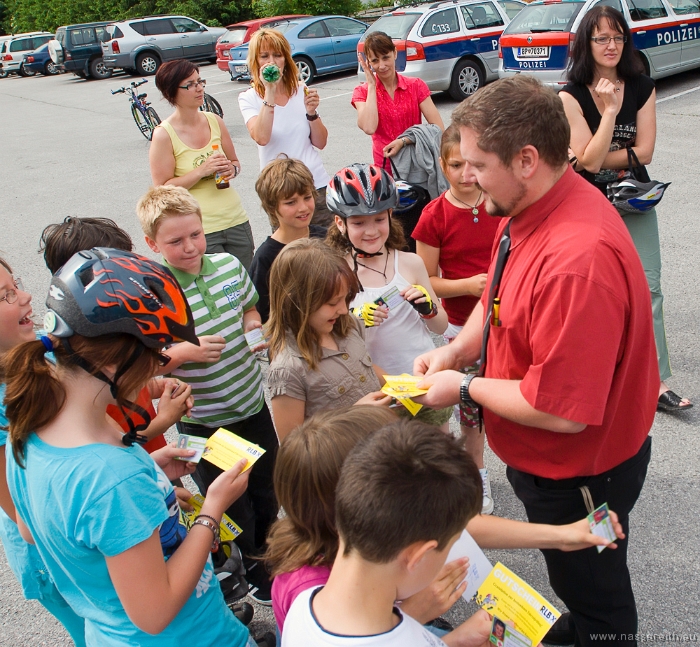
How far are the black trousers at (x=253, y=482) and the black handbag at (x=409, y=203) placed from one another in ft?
6.67

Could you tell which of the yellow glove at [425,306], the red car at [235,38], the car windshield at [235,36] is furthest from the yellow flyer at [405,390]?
the car windshield at [235,36]

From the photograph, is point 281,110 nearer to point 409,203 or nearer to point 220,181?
point 220,181

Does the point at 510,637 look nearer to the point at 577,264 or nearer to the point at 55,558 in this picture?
the point at 577,264

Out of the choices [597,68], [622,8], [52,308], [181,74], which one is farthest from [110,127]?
[52,308]

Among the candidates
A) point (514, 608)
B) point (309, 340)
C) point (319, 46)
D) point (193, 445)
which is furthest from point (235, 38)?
point (514, 608)

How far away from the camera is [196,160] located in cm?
462

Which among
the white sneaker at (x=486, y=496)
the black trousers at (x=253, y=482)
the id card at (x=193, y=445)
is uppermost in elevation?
the id card at (x=193, y=445)

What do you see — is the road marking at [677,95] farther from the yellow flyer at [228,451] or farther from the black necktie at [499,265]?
the yellow flyer at [228,451]

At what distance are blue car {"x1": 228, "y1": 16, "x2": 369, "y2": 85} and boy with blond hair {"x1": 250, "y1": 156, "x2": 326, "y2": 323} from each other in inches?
577

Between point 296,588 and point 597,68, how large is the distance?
3453 millimetres

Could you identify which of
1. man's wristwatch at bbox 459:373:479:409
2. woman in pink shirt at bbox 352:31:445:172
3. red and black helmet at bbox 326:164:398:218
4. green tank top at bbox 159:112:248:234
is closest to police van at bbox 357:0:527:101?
woman in pink shirt at bbox 352:31:445:172

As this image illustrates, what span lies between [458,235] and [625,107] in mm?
1377

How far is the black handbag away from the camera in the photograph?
192 inches

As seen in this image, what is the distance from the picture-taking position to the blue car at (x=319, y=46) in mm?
17641
